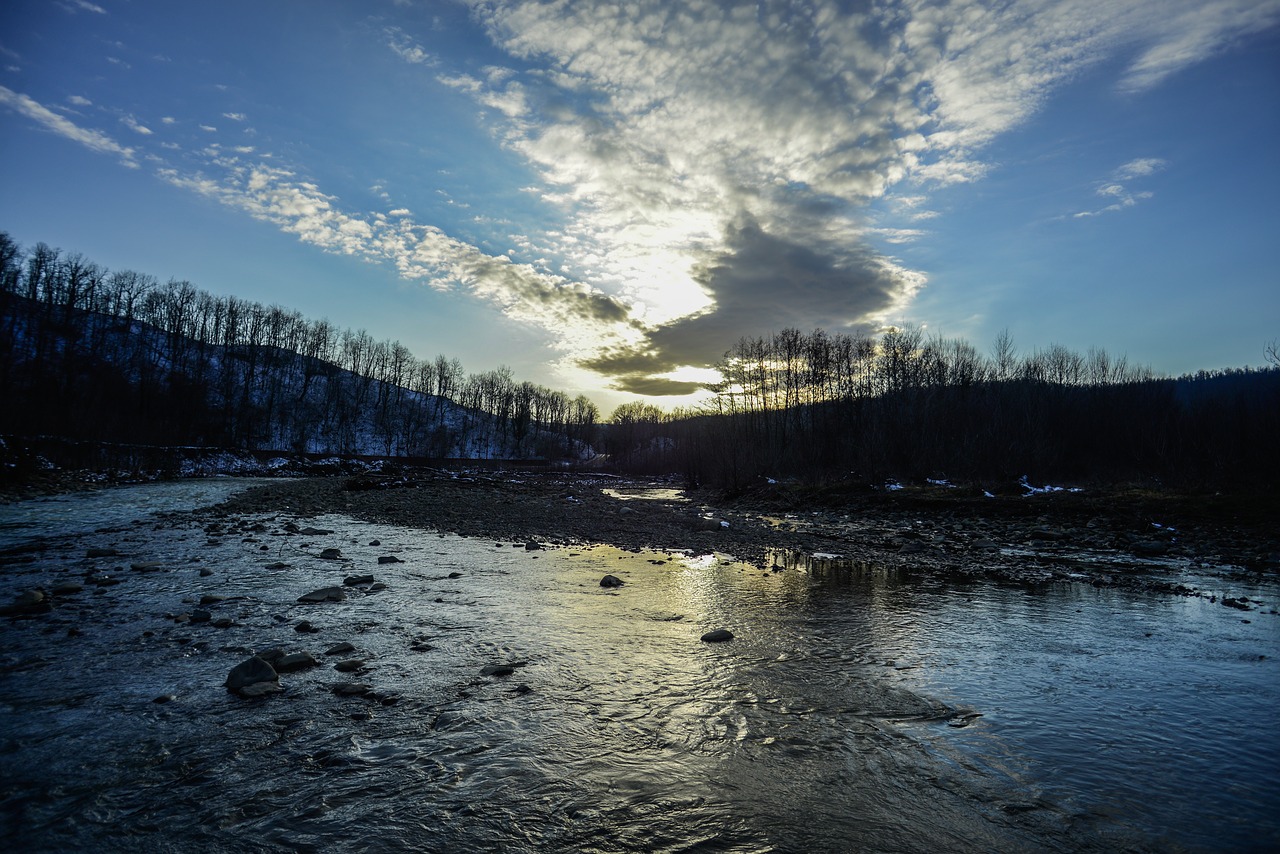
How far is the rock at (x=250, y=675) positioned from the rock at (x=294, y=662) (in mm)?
262

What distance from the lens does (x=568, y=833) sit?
3.50 meters

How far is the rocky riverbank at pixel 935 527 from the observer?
14867mm

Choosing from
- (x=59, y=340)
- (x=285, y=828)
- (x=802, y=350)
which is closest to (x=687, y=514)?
(x=285, y=828)

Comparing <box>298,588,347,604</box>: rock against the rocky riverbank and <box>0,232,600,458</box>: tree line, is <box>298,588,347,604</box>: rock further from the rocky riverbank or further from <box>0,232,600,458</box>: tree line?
<box>0,232,600,458</box>: tree line

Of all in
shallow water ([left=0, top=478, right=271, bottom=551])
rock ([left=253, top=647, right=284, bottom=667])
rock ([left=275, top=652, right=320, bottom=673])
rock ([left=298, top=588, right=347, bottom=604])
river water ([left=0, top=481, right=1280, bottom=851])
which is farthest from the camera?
shallow water ([left=0, top=478, right=271, bottom=551])

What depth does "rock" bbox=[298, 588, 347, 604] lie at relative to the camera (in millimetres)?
8920

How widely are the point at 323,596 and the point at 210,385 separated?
98788 millimetres

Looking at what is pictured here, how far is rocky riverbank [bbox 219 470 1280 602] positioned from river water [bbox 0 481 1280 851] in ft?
19.6

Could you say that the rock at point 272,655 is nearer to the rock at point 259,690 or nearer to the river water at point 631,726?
the river water at point 631,726

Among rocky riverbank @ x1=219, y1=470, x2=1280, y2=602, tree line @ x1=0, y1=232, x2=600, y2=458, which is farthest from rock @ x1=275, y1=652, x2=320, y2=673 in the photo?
tree line @ x1=0, y1=232, x2=600, y2=458

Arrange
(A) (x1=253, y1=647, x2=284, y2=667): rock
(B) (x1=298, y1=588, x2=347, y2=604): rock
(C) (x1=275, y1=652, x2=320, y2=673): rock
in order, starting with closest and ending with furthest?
(C) (x1=275, y1=652, x2=320, y2=673): rock
(A) (x1=253, y1=647, x2=284, y2=667): rock
(B) (x1=298, y1=588, x2=347, y2=604): rock

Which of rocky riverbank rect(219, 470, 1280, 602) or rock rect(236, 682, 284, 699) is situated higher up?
rocky riverbank rect(219, 470, 1280, 602)

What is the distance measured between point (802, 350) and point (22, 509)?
194 feet

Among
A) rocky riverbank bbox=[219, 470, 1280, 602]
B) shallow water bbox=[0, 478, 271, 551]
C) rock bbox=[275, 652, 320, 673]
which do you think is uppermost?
rocky riverbank bbox=[219, 470, 1280, 602]
